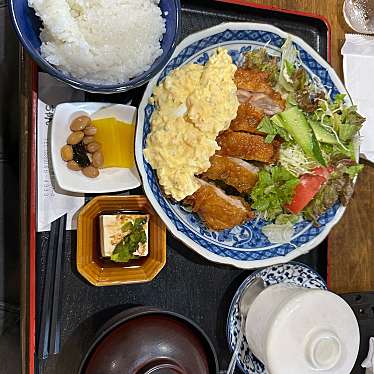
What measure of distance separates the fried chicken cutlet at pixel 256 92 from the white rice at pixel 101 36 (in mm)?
339

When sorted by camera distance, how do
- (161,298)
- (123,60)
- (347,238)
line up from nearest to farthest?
1. (123,60)
2. (161,298)
3. (347,238)

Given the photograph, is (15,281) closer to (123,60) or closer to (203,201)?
(203,201)

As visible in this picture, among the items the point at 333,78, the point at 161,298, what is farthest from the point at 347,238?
the point at 161,298

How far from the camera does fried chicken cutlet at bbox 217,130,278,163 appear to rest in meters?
1.83

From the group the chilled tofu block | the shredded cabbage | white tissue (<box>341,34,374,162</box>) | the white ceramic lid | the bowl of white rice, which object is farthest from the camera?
white tissue (<box>341,34,374,162</box>)

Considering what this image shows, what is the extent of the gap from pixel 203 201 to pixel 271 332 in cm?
46

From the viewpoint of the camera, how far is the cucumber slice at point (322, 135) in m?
1.92

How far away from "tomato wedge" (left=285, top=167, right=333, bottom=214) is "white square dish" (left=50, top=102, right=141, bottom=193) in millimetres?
545

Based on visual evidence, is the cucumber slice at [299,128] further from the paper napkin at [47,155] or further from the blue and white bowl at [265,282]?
the paper napkin at [47,155]

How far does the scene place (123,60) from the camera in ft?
5.29

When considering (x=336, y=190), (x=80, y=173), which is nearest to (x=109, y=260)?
(x=80, y=173)

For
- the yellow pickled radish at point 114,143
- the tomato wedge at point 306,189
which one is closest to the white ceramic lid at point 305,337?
the tomato wedge at point 306,189

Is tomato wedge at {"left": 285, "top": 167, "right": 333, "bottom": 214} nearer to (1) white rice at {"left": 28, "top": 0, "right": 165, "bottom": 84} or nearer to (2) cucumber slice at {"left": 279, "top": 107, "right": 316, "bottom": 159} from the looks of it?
(2) cucumber slice at {"left": 279, "top": 107, "right": 316, "bottom": 159}

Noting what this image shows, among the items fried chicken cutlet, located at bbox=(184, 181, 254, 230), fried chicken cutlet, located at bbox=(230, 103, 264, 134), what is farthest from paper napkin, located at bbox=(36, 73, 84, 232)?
fried chicken cutlet, located at bbox=(230, 103, 264, 134)
